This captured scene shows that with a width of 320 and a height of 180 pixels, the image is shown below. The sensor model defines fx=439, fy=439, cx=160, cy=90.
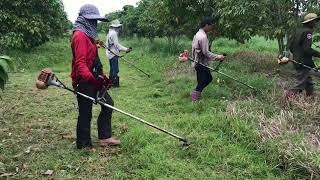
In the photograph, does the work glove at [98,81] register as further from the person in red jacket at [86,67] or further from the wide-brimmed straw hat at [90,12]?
the wide-brimmed straw hat at [90,12]

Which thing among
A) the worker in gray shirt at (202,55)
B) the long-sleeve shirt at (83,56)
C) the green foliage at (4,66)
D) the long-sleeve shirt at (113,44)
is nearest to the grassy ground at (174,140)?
the worker in gray shirt at (202,55)

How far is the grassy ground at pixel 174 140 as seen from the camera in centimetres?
530

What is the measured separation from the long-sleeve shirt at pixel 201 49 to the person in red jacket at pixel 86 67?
302 cm

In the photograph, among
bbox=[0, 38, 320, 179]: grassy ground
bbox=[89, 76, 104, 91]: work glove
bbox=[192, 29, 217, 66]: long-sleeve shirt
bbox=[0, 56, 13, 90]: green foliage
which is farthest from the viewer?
bbox=[192, 29, 217, 66]: long-sleeve shirt

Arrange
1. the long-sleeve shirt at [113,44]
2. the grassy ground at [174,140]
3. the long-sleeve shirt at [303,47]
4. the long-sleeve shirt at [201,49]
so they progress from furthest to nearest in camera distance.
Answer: the long-sleeve shirt at [113,44] < the long-sleeve shirt at [201,49] < the long-sleeve shirt at [303,47] < the grassy ground at [174,140]

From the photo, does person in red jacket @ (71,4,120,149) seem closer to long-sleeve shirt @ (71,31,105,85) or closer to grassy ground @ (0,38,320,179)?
long-sleeve shirt @ (71,31,105,85)

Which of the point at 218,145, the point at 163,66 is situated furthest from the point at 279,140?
the point at 163,66

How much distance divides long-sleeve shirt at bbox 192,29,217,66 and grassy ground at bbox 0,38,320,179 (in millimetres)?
784

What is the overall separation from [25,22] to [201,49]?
10.6m

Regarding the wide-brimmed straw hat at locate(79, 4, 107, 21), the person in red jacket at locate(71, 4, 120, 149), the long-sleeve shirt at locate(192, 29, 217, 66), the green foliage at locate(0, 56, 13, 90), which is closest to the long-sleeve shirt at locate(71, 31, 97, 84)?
the person in red jacket at locate(71, 4, 120, 149)

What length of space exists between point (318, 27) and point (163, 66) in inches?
222

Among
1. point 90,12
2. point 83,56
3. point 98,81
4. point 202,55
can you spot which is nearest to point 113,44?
point 202,55

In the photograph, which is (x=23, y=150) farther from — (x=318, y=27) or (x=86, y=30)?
(x=318, y=27)

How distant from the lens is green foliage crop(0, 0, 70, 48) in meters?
16.5
